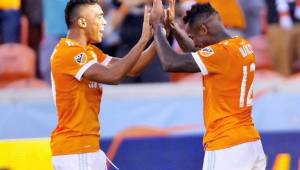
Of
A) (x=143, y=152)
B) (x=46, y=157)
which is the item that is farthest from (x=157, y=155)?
(x=46, y=157)

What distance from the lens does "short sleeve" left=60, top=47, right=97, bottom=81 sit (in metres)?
6.30

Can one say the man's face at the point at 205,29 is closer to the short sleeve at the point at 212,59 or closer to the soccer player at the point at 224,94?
the soccer player at the point at 224,94

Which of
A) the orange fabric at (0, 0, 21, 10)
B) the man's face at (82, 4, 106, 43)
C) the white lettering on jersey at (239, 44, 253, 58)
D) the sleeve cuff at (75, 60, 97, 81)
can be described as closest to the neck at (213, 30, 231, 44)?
the white lettering on jersey at (239, 44, 253, 58)

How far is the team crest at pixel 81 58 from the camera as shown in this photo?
248 inches

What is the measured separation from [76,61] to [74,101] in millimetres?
256

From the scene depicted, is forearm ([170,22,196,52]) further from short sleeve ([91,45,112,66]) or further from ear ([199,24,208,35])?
short sleeve ([91,45,112,66])

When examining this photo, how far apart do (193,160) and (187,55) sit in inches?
65.2

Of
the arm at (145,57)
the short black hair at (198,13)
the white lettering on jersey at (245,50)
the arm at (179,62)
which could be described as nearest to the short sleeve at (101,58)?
the arm at (145,57)

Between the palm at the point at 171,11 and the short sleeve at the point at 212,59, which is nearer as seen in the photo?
the short sleeve at the point at 212,59

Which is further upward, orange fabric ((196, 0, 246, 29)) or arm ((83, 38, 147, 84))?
arm ((83, 38, 147, 84))

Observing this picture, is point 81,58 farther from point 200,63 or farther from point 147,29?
point 200,63

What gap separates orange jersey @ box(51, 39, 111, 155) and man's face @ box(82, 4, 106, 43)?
167 millimetres

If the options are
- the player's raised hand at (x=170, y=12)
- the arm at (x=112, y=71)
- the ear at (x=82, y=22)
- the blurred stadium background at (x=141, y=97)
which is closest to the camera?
the arm at (x=112, y=71)

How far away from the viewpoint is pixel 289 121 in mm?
8805
